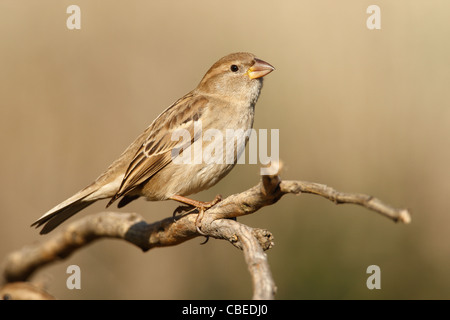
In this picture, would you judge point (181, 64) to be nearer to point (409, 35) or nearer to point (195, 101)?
point (195, 101)

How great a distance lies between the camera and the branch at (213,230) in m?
2.23

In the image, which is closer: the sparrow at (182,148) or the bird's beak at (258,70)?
the sparrow at (182,148)

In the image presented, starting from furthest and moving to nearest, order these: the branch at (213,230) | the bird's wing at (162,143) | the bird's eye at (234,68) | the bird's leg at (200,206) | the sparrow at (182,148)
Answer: the bird's eye at (234,68), the bird's wing at (162,143), the sparrow at (182,148), the bird's leg at (200,206), the branch at (213,230)

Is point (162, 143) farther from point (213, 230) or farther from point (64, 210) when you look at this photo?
point (213, 230)

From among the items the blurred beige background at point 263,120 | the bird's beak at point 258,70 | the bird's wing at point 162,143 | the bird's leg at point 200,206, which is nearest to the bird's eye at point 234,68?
the bird's beak at point 258,70

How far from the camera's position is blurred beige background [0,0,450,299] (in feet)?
16.1

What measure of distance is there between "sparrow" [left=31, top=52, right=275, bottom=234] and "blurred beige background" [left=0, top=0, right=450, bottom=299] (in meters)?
0.94

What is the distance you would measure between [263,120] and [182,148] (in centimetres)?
139

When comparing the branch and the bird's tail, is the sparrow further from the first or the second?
the branch

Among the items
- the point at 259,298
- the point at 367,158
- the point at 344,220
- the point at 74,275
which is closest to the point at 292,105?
the point at 367,158

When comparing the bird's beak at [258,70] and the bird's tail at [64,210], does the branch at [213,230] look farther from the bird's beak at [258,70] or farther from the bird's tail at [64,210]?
the bird's beak at [258,70]

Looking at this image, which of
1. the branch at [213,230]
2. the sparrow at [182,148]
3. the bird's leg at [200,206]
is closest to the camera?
Answer: the branch at [213,230]

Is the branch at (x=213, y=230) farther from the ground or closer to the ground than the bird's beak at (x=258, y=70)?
closer to the ground

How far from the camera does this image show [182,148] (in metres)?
4.15
